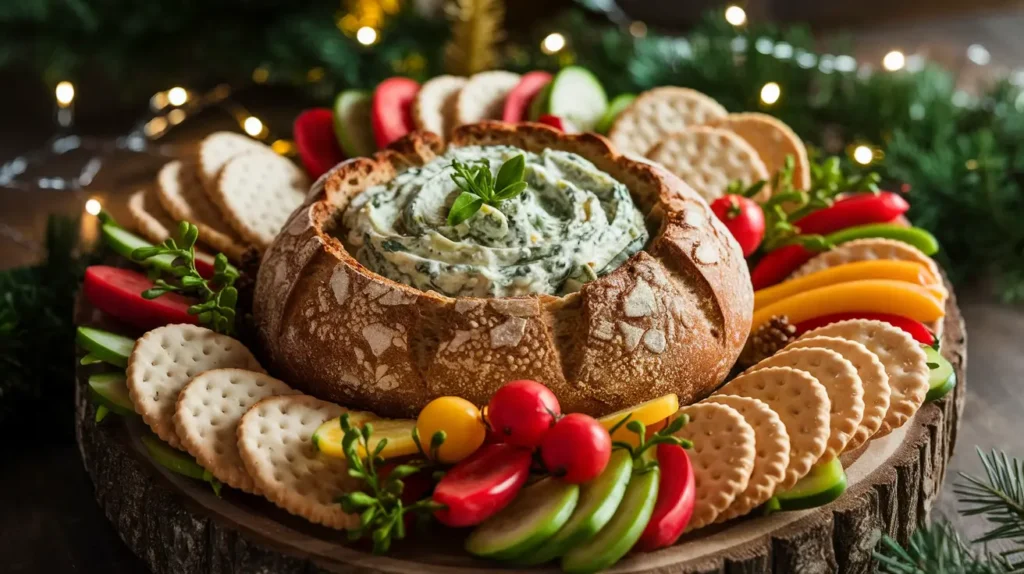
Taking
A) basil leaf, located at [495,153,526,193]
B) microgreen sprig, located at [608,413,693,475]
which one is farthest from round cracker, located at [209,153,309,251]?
microgreen sprig, located at [608,413,693,475]

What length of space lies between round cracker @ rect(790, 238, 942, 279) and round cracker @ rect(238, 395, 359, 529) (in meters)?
1.77

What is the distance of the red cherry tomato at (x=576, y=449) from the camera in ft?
8.39

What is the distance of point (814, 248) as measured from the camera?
368 cm

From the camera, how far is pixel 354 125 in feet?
14.4

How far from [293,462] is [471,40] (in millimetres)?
3167

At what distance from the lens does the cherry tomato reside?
2.62m

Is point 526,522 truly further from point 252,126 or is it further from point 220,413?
point 252,126

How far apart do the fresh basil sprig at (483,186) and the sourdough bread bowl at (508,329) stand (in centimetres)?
27

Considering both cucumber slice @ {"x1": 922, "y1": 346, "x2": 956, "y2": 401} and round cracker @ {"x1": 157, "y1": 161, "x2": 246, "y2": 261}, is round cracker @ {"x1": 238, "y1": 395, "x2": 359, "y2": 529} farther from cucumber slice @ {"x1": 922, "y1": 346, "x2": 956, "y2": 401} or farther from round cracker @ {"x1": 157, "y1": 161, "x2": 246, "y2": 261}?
cucumber slice @ {"x1": 922, "y1": 346, "x2": 956, "y2": 401}

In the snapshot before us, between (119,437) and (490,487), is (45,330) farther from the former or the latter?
(490,487)

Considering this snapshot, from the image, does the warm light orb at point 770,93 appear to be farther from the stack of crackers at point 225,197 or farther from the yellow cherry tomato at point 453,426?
the yellow cherry tomato at point 453,426

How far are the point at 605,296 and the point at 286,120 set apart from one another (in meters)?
3.86

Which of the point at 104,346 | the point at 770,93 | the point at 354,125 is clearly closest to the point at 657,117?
the point at 770,93

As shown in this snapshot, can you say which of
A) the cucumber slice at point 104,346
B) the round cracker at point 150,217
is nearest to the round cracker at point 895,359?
the cucumber slice at point 104,346
